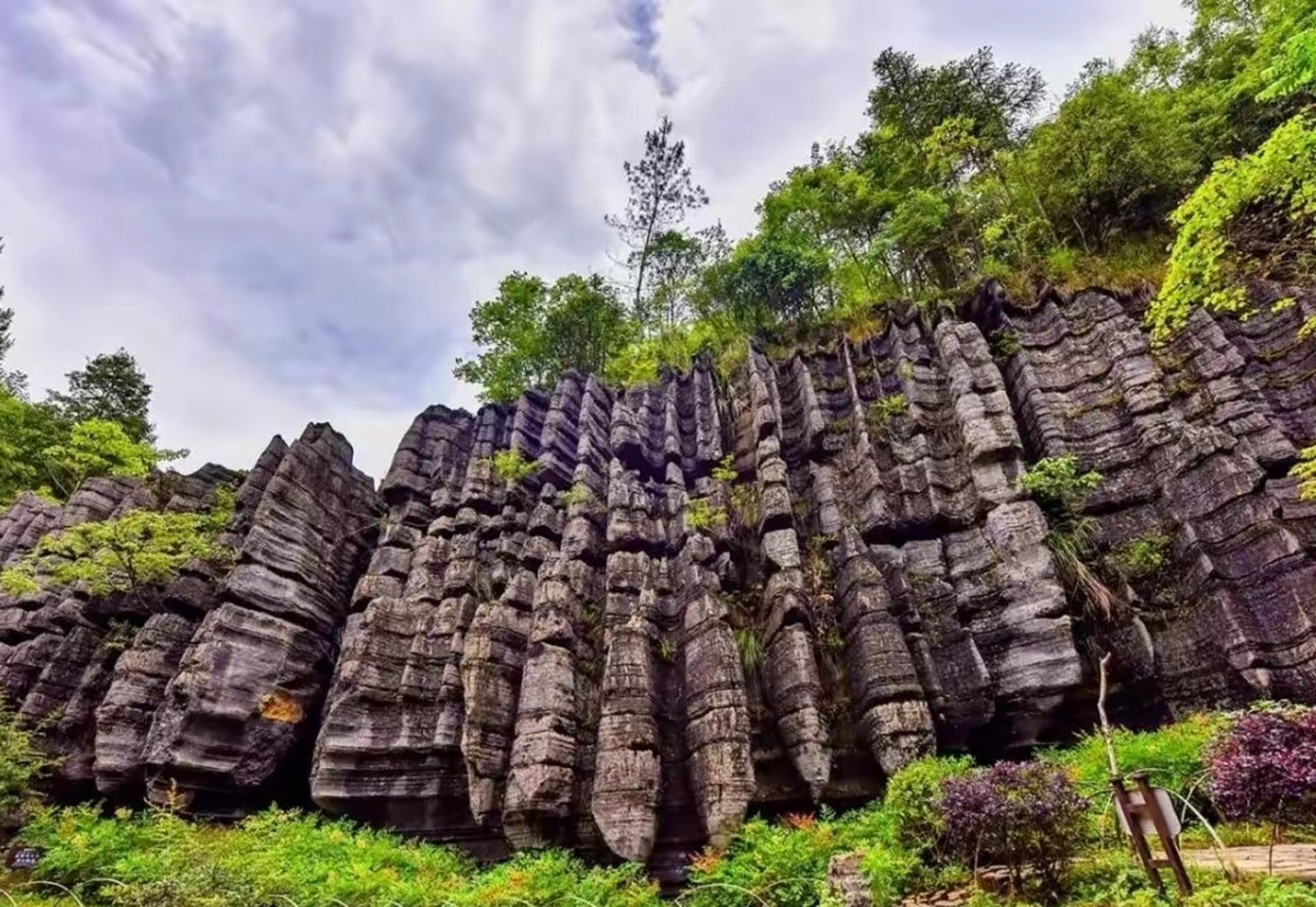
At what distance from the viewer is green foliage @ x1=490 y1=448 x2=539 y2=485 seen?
14961mm

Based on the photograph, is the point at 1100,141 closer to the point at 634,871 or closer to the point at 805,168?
the point at 805,168

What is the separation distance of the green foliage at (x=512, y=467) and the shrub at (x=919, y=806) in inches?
409

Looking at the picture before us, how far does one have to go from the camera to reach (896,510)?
1214 cm

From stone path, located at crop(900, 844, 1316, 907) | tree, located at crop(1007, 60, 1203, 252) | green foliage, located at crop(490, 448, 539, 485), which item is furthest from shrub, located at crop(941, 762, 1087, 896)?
tree, located at crop(1007, 60, 1203, 252)

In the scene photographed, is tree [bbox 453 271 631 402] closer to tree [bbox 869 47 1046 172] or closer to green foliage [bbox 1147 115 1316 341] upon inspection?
tree [bbox 869 47 1046 172]

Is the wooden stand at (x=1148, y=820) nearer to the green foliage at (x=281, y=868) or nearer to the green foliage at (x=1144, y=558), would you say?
the green foliage at (x=281, y=868)

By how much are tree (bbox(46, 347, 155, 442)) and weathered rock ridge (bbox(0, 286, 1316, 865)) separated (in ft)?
50.4

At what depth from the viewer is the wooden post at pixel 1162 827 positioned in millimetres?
3916

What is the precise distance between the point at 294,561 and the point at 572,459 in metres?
6.69

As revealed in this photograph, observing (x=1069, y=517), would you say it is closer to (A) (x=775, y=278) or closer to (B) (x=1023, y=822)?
(B) (x=1023, y=822)

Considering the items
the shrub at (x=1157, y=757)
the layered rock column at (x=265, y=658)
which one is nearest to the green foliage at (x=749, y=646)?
the shrub at (x=1157, y=757)

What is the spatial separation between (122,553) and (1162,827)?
17412mm

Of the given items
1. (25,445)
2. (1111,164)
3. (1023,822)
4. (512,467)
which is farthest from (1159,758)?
(25,445)

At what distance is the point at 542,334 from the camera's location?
20500mm
